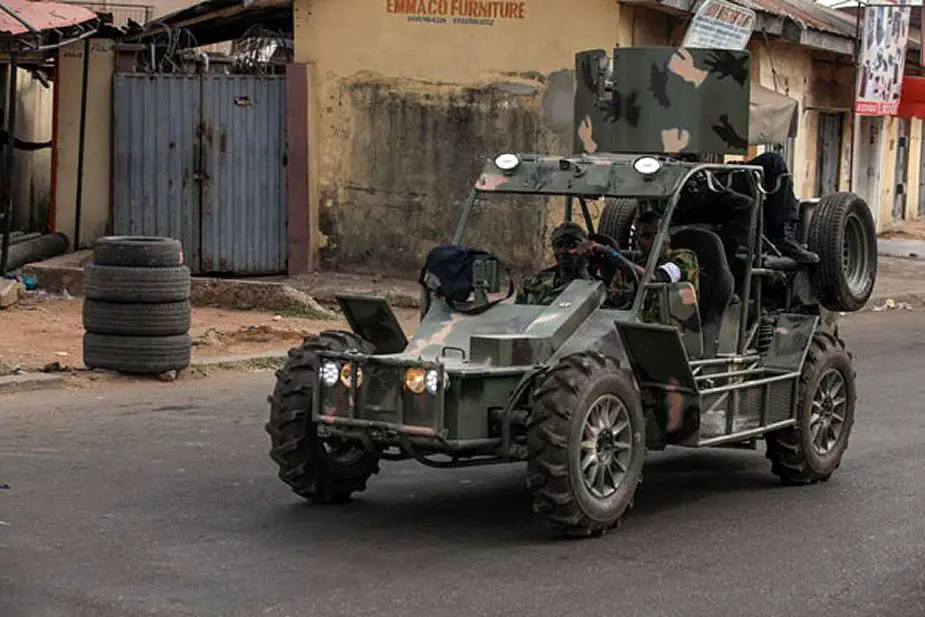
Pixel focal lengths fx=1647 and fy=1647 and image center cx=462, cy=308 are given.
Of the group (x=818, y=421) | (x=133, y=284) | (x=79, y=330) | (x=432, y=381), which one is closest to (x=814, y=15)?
→ (x=79, y=330)

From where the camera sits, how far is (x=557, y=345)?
794 cm

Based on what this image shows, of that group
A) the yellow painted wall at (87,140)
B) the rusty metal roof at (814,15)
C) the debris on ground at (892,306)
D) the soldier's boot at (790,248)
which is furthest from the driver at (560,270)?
the rusty metal roof at (814,15)

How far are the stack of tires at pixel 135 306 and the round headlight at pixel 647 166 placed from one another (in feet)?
16.7

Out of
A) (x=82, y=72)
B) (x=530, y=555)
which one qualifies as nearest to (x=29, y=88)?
(x=82, y=72)

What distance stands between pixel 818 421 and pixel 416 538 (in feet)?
9.29

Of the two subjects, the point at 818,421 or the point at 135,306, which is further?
the point at 135,306

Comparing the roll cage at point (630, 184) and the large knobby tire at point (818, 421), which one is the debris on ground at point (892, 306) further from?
the roll cage at point (630, 184)

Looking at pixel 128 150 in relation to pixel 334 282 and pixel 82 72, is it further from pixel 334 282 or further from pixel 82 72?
pixel 334 282

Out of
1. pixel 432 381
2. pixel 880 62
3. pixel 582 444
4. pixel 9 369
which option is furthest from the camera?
pixel 880 62

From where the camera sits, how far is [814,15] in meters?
25.6

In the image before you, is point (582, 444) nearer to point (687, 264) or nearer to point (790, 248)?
point (687, 264)

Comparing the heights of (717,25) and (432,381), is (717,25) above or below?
above

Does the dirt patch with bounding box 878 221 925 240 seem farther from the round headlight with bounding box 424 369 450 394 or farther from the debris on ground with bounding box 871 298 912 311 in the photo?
the round headlight with bounding box 424 369 450 394

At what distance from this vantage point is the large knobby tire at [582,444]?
7395 millimetres
